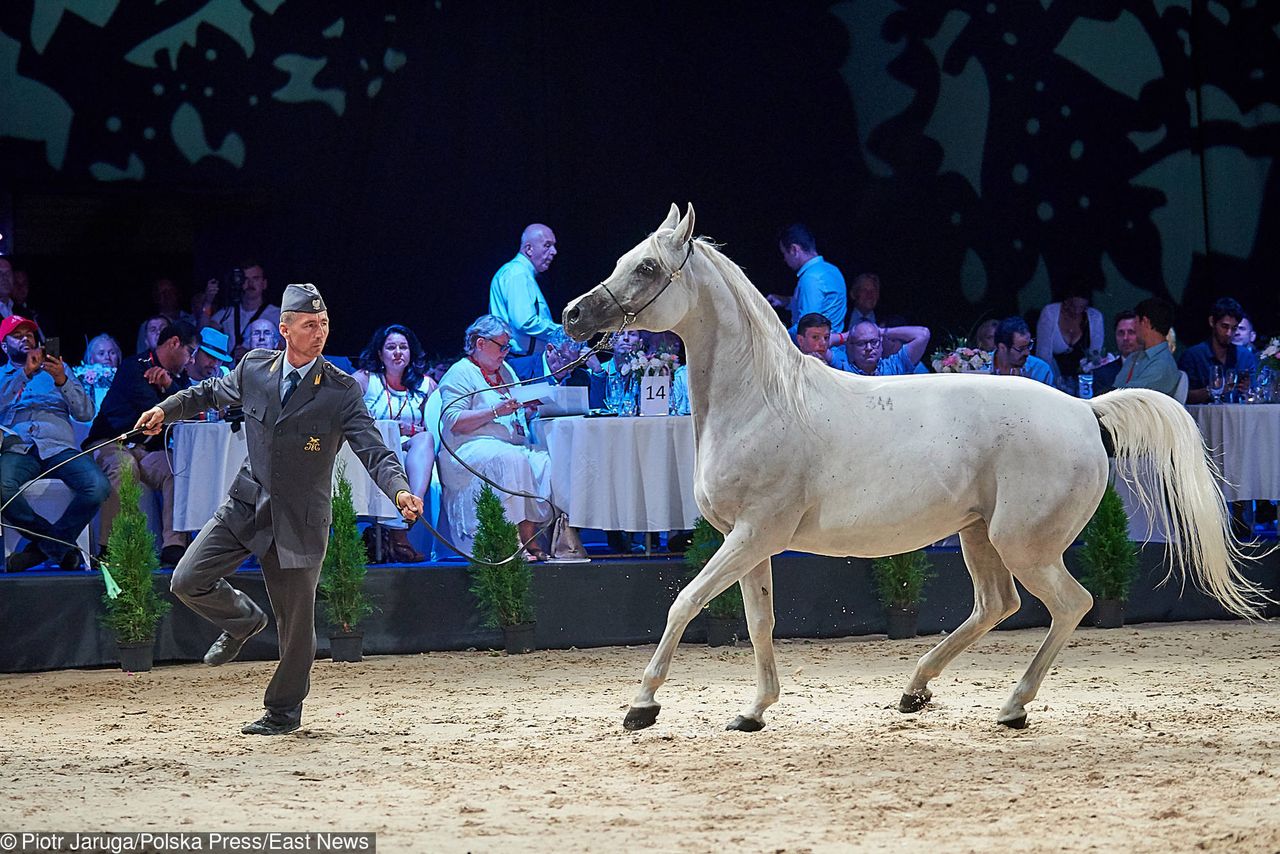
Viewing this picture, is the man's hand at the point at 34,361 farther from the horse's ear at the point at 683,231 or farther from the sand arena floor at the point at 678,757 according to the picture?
the horse's ear at the point at 683,231

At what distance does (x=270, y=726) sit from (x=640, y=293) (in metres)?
2.48

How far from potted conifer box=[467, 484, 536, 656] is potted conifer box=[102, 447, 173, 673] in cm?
189

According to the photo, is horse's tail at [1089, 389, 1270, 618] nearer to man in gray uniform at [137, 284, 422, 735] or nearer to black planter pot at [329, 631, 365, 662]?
man in gray uniform at [137, 284, 422, 735]

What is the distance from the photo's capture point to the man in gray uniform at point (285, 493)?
638cm

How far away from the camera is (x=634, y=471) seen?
9.56 metres

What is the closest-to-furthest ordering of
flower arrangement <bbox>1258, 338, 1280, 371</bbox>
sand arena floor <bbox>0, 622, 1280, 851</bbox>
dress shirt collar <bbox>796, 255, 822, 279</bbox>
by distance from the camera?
sand arena floor <bbox>0, 622, 1280, 851</bbox> → flower arrangement <bbox>1258, 338, 1280, 371</bbox> → dress shirt collar <bbox>796, 255, 822, 279</bbox>

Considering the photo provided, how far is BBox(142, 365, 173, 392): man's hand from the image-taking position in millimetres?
9750

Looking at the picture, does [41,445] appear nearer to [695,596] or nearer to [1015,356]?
[695,596]

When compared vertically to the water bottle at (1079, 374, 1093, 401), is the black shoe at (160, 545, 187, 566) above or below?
below

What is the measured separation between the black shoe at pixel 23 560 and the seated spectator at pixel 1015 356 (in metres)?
6.71

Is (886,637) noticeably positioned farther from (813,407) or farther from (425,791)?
(425,791)

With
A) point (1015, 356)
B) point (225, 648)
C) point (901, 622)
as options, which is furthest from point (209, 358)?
point (1015, 356)

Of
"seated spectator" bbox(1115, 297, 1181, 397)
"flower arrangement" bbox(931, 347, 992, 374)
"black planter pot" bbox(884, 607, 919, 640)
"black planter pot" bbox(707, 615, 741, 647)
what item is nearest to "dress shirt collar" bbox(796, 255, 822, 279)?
"flower arrangement" bbox(931, 347, 992, 374)

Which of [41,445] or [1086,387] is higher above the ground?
[1086,387]
